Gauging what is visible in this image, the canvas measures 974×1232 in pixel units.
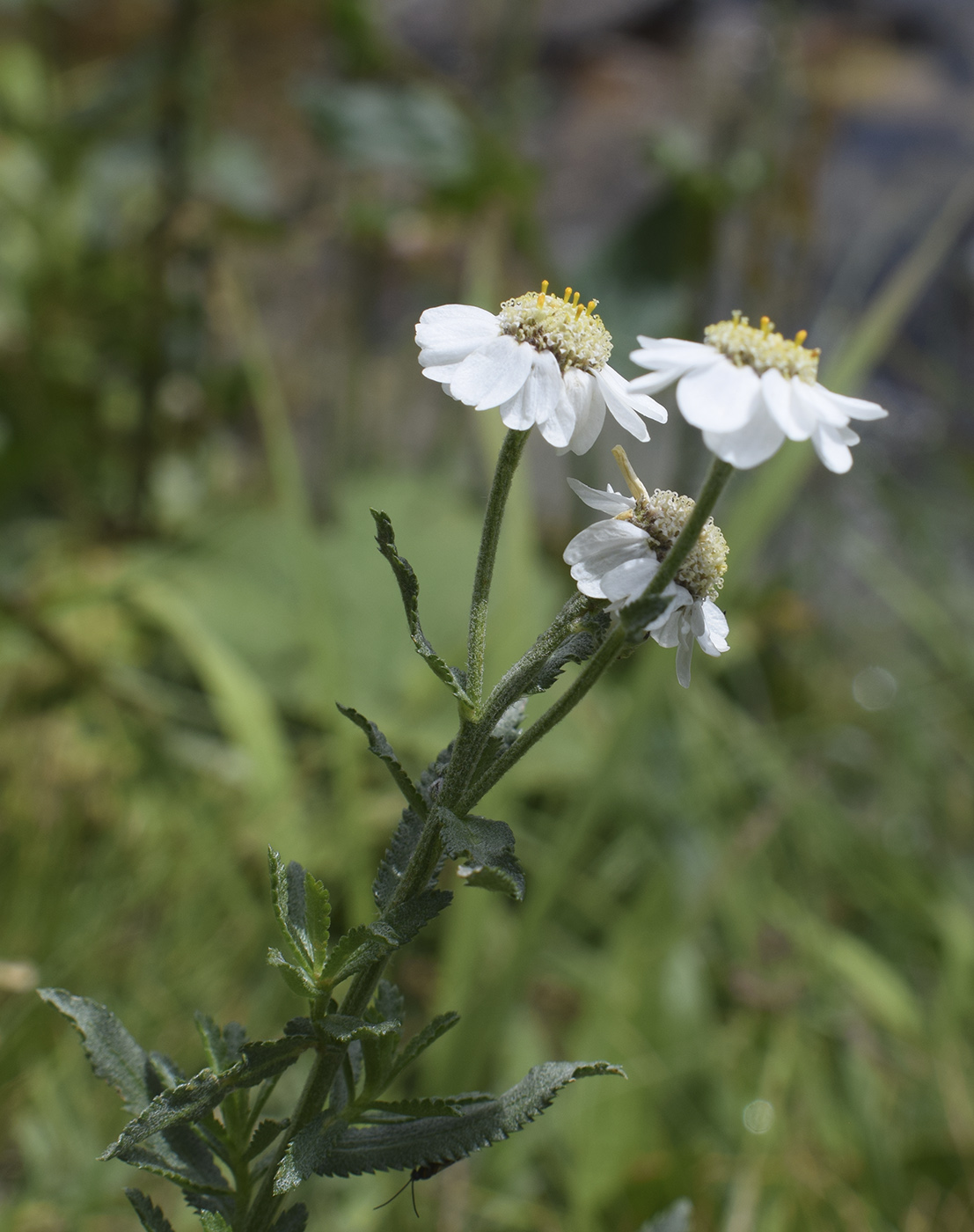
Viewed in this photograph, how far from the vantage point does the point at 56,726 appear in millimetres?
1346

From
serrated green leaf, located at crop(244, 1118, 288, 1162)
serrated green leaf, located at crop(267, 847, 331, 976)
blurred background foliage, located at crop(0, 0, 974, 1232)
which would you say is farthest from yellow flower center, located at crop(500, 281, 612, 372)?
blurred background foliage, located at crop(0, 0, 974, 1232)

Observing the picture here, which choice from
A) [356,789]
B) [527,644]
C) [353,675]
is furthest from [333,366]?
[356,789]

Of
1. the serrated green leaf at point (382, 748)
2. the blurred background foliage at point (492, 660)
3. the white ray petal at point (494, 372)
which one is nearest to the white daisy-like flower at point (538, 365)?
the white ray petal at point (494, 372)

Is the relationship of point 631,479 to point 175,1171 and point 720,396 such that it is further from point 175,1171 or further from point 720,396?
point 175,1171

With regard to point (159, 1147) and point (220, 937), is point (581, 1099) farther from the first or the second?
point (159, 1147)

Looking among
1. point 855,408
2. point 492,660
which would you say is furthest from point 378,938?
point 492,660

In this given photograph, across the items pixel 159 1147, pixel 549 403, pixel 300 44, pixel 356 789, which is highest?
pixel 300 44

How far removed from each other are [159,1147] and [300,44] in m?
3.08

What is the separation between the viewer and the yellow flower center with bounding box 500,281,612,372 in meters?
0.37

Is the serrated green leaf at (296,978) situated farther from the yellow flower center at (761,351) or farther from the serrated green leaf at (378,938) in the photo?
the yellow flower center at (761,351)

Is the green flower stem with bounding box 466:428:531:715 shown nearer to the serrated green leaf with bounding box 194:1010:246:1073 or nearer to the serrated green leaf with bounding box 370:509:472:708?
the serrated green leaf with bounding box 370:509:472:708

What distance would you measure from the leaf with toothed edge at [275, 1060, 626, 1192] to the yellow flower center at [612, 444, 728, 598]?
170 mm

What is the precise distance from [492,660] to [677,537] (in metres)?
0.90

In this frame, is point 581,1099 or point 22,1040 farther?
point 581,1099
